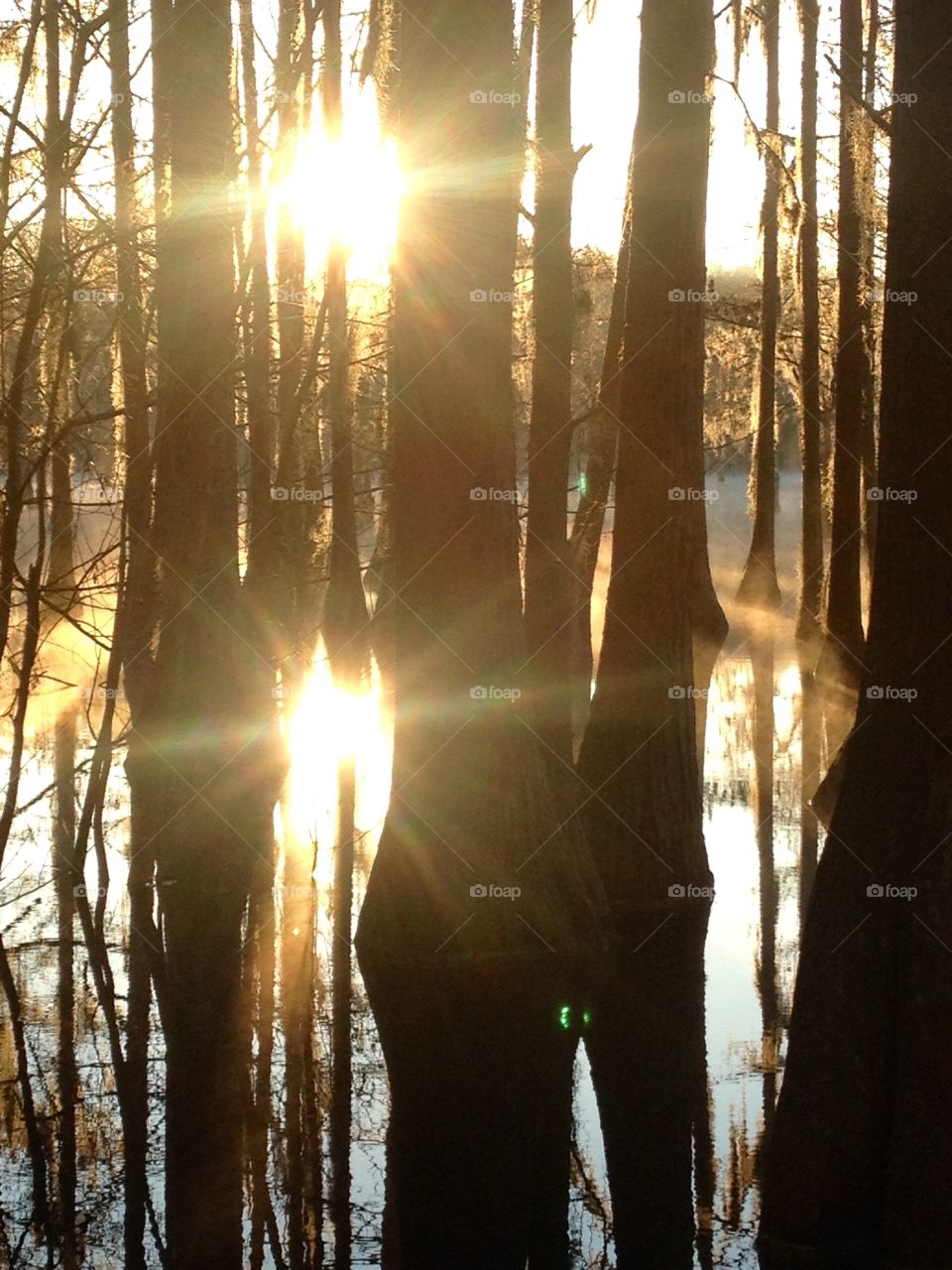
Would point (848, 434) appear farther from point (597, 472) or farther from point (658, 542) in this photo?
point (658, 542)

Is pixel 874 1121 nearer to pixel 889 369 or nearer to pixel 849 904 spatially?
pixel 849 904

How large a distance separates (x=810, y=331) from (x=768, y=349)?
124 inches

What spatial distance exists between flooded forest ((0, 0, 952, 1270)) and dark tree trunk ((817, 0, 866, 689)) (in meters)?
0.07

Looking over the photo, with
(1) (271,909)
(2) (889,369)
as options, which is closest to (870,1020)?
(2) (889,369)

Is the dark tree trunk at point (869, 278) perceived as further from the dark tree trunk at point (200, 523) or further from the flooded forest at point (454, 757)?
the dark tree trunk at point (200, 523)

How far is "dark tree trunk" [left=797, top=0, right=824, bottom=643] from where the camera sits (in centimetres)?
1977

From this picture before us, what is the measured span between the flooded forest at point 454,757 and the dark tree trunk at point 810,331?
3216 mm

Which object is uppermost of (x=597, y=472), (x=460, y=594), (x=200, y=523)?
(x=597, y=472)

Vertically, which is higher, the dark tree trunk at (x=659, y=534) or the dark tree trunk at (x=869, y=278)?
the dark tree trunk at (x=869, y=278)

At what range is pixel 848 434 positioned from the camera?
16.3 metres

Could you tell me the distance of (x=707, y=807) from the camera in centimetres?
1329

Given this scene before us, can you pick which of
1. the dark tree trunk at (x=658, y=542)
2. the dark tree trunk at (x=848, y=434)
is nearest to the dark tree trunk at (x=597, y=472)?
the dark tree trunk at (x=848, y=434)

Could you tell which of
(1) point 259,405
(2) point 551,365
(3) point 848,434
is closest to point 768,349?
(3) point 848,434

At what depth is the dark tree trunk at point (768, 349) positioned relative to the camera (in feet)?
76.3
